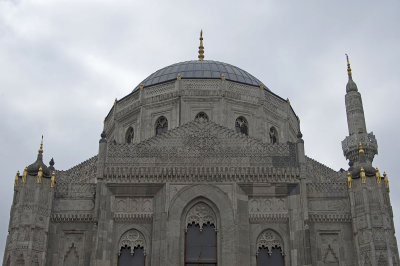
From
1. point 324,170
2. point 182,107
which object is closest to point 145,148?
point 182,107

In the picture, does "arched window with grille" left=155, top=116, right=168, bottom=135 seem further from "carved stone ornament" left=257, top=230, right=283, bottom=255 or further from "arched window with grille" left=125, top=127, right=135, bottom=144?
"carved stone ornament" left=257, top=230, right=283, bottom=255

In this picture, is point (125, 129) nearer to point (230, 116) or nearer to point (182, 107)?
point (182, 107)

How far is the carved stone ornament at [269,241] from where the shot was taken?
25.0 metres

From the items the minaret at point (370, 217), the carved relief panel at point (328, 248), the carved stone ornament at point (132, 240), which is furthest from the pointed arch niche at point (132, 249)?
the minaret at point (370, 217)

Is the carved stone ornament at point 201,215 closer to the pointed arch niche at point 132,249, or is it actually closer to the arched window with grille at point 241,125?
the pointed arch niche at point 132,249

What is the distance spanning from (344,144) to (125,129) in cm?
1452

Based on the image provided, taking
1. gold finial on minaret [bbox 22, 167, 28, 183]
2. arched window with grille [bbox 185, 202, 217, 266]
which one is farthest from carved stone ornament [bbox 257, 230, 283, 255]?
gold finial on minaret [bbox 22, 167, 28, 183]

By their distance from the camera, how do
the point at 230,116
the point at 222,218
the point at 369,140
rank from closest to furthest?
the point at 222,218 → the point at 369,140 → the point at 230,116

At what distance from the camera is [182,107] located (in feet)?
116

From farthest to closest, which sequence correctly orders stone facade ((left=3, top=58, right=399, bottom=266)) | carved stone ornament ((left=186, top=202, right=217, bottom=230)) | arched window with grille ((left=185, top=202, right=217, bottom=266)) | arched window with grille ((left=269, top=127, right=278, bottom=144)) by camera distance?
arched window with grille ((left=269, top=127, right=278, bottom=144)) < carved stone ornament ((left=186, top=202, right=217, bottom=230)) < arched window with grille ((left=185, top=202, right=217, bottom=266)) < stone facade ((left=3, top=58, right=399, bottom=266))

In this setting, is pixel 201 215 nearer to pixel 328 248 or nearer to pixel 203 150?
pixel 203 150

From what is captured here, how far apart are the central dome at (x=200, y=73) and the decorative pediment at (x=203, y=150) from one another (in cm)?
1041

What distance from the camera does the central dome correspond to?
124 feet

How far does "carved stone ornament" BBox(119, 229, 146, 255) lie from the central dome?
46.9 feet
